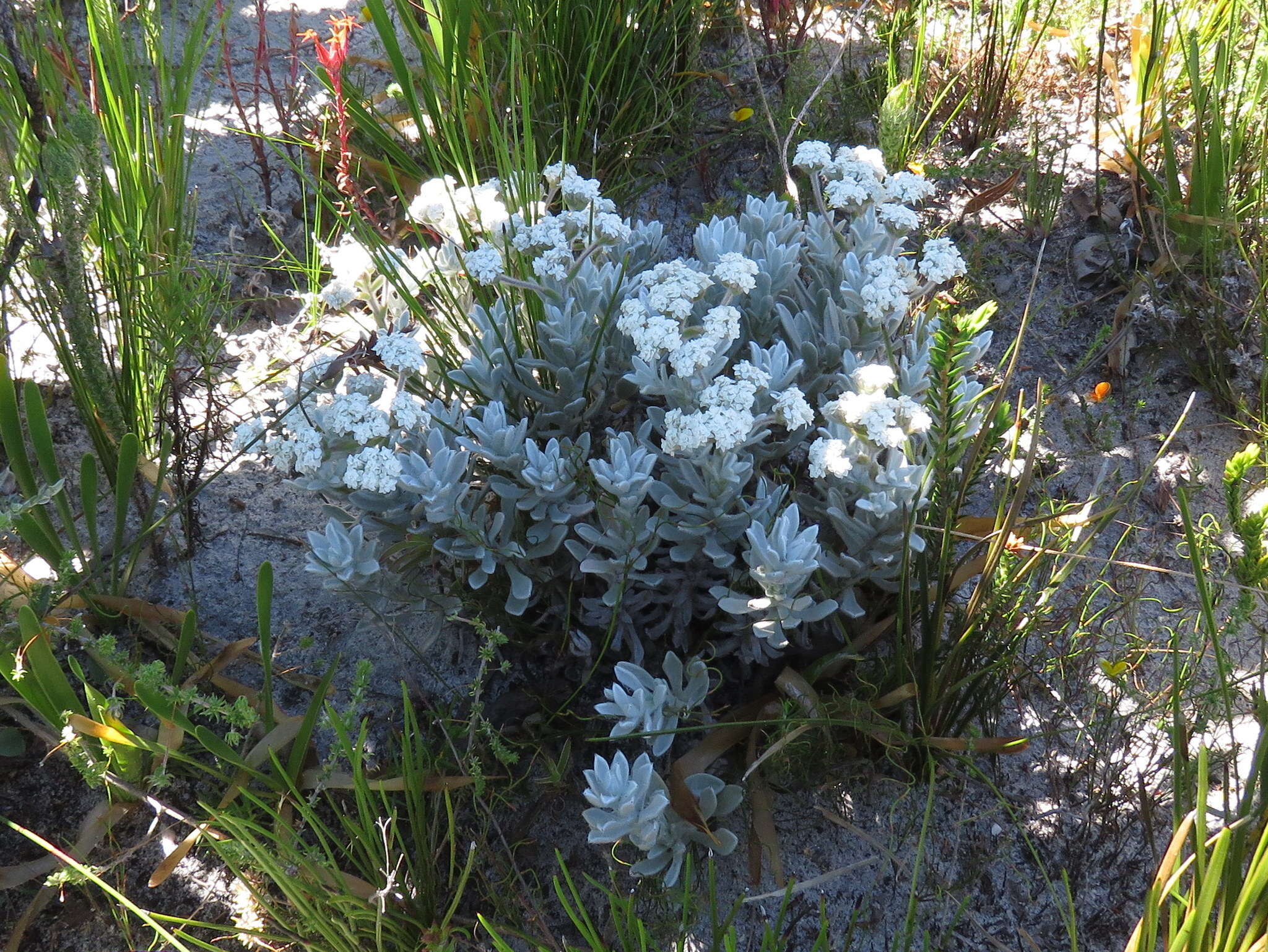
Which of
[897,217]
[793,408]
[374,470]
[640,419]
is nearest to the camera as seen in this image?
[374,470]

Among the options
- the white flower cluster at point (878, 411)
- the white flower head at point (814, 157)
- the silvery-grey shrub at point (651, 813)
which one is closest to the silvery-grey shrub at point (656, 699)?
the silvery-grey shrub at point (651, 813)

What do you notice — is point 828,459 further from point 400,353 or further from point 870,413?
point 400,353

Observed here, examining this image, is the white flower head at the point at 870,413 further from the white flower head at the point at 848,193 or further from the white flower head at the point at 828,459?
the white flower head at the point at 848,193

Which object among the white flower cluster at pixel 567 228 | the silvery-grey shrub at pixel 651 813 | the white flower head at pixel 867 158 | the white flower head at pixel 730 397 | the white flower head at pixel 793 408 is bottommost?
the silvery-grey shrub at pixel 651 813

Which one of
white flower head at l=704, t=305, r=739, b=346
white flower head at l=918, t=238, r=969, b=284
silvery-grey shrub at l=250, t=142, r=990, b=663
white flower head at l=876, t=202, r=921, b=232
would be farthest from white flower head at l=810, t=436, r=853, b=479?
white flower head at l=876, t=202, r=921, b=232

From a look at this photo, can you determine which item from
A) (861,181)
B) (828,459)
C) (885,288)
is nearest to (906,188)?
(861,181)

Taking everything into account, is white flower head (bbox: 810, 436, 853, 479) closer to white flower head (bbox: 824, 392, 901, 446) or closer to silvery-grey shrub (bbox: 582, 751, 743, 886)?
white flower head (bbox: 824, 392, 901, 446)

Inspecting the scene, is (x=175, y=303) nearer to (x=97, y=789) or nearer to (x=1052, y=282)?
(x=97, y=789)
